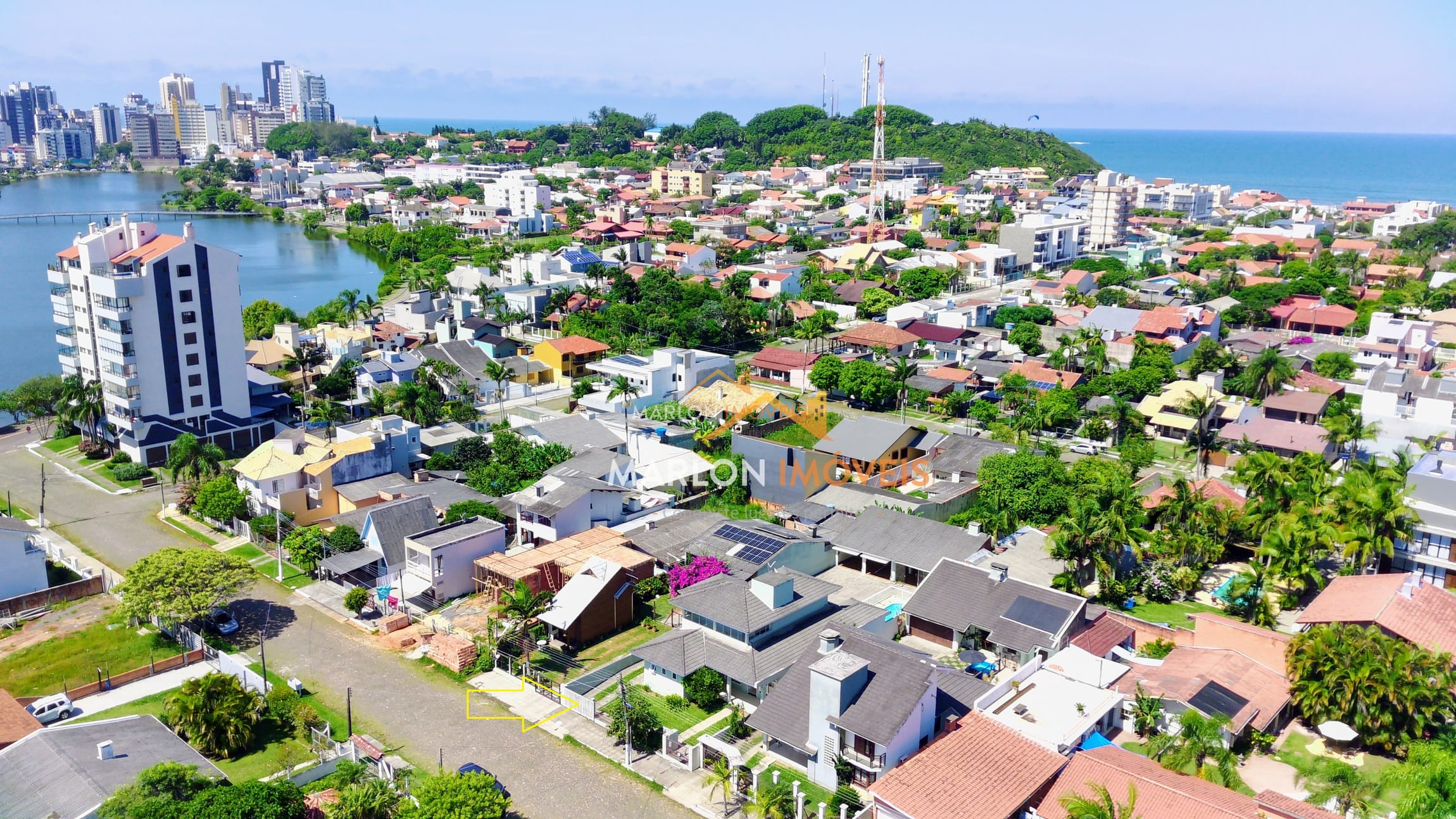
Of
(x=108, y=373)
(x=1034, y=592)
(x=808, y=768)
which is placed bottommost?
(x=808, y=768)

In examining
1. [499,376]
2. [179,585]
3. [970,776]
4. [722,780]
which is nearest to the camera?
[970,776]

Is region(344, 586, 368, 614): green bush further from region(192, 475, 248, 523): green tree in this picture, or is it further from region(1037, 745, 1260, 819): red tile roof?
region(1037, 745, 1260, 819): red tile roof

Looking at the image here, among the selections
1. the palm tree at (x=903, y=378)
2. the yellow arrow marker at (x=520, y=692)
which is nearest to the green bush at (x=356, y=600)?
the yellow arrow marker at (x=520, y=692)

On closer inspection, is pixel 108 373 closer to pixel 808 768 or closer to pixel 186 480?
pixel 186 480

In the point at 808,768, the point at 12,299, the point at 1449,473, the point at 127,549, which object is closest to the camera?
the point at 808,768

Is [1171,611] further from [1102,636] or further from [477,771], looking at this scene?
[477,771]

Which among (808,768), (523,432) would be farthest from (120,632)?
(808,768)

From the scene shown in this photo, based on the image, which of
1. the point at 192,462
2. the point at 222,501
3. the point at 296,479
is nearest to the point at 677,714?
the point at 296,479
